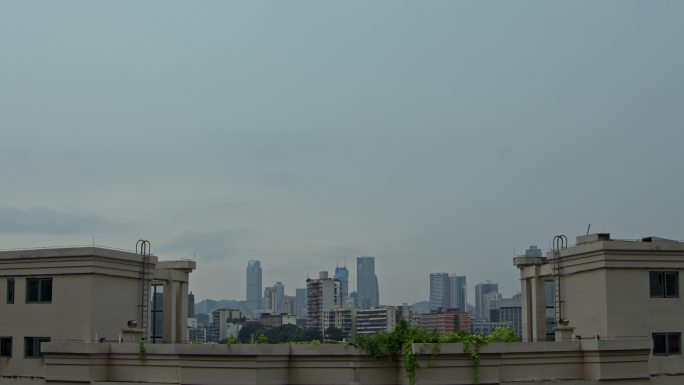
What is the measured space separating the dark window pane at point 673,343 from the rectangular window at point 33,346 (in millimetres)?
26849

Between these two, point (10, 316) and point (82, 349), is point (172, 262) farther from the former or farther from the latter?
point (82, 349)

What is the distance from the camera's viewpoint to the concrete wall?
29547mm

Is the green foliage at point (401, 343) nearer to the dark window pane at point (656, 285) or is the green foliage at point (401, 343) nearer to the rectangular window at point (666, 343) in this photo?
the rectangular window at point (666, 343)

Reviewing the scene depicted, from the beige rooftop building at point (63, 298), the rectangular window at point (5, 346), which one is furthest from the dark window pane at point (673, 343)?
the rectangular window at point (5, 346)

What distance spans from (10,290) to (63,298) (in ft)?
10.2

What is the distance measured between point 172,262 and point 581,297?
67.0ft

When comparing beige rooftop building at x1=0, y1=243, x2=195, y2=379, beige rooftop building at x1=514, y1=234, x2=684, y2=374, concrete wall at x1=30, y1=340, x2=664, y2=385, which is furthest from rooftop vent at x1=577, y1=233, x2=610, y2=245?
beige rooftop building at x1=0, y1=243, x2=195, y2=379

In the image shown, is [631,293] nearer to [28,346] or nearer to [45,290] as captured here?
[45,290]

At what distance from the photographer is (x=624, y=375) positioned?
32438mm

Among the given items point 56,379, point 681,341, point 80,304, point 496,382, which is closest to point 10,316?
point 80,304

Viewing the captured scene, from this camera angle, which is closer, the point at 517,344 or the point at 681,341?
the point at 517,344

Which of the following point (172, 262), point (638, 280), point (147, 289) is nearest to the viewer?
point (638, 280)

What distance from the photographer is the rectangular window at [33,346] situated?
133ft

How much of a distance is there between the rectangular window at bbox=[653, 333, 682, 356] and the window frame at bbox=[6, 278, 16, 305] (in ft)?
92.2
